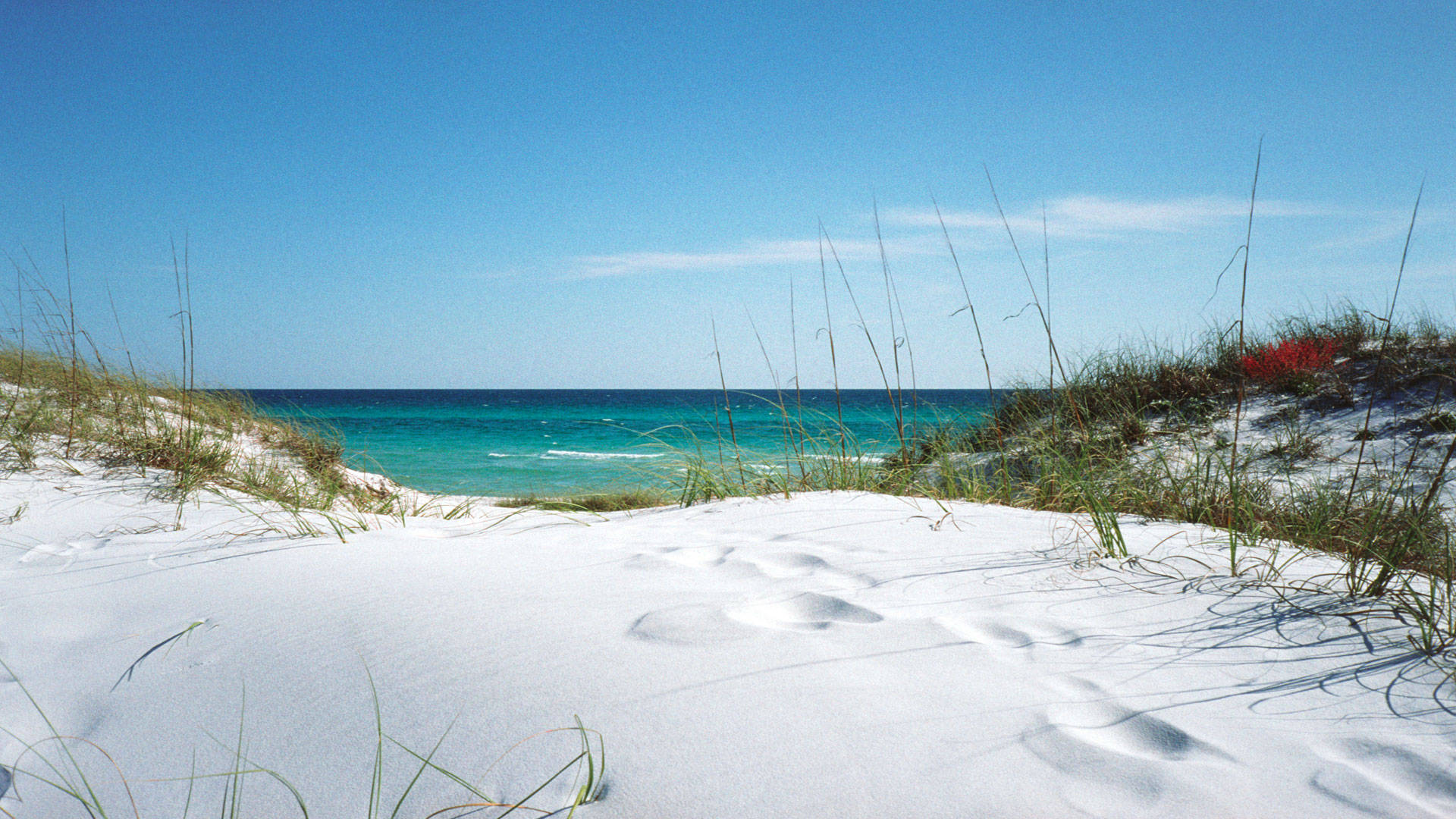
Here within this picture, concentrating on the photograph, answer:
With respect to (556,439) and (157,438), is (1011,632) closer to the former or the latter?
(157,438)

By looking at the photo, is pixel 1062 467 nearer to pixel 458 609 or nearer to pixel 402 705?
pixel 458 609

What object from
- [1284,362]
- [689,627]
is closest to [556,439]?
[1284,362]

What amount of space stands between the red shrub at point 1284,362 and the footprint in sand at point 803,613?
6299mm

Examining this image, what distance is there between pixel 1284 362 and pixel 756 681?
6.92 m

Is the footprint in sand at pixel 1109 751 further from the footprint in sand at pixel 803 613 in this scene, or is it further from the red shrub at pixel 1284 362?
the red shrub at pixel 1284 362

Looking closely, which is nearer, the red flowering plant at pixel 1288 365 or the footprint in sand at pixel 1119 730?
the footprint in sand at pixel 1119 730

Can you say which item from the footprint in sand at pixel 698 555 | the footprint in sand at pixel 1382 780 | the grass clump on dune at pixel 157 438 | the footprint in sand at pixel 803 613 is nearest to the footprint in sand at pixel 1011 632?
the footprint in sand at pixel 803 613

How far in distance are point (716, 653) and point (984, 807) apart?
18.4 inches

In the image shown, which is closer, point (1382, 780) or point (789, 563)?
point (1382, 780)

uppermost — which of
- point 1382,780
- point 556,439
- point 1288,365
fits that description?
point 1288,365

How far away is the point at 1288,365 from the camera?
230 inches

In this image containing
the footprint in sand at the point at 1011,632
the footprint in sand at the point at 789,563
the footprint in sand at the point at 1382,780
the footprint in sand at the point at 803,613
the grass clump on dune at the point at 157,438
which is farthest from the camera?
the grass clump on dune at the point at 157,438

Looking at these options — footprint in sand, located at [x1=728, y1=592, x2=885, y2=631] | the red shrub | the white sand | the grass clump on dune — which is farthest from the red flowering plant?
the grass clump on dune

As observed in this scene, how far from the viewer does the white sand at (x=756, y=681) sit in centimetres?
80
